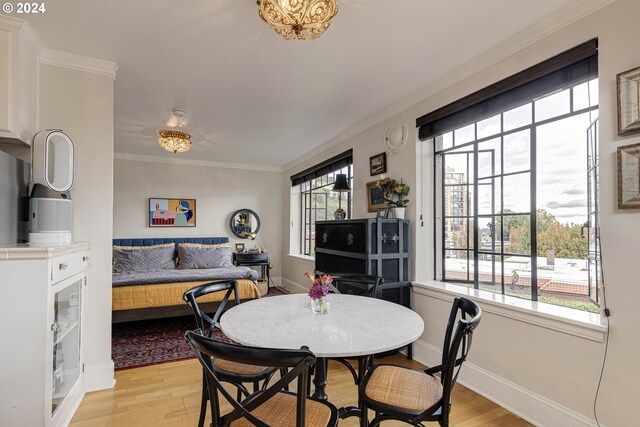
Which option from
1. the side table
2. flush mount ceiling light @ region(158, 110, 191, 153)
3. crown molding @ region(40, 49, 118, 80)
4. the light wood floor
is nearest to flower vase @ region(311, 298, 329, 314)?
the light wood floor

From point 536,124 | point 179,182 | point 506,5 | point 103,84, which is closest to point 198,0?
point 103,84

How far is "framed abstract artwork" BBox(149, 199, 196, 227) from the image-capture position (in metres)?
5.66

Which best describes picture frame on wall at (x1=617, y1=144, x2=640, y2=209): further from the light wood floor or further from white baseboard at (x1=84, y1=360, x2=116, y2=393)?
white baseboard at (x1=84, y1=360, x2=116, y2=393)

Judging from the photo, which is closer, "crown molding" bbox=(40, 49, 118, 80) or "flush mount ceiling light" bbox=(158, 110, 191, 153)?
"crown molding" bbox=(40, 49, 118, 80)

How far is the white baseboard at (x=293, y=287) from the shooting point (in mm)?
5559

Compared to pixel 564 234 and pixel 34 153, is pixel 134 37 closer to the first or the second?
pixel 34 153

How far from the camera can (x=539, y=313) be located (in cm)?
202

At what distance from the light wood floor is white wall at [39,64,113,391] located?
0.23m

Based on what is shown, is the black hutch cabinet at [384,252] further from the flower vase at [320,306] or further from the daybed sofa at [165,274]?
the daybed sofa at [165,274]

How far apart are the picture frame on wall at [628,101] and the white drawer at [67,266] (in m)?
3.14

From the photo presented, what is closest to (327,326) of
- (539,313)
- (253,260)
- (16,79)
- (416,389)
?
(416,389)

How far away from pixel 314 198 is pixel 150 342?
10.8 feet

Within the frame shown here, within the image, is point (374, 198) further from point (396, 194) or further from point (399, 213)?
point (399, 213)

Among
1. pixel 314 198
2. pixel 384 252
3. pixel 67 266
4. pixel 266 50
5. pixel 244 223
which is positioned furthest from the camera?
pixel 244 223
